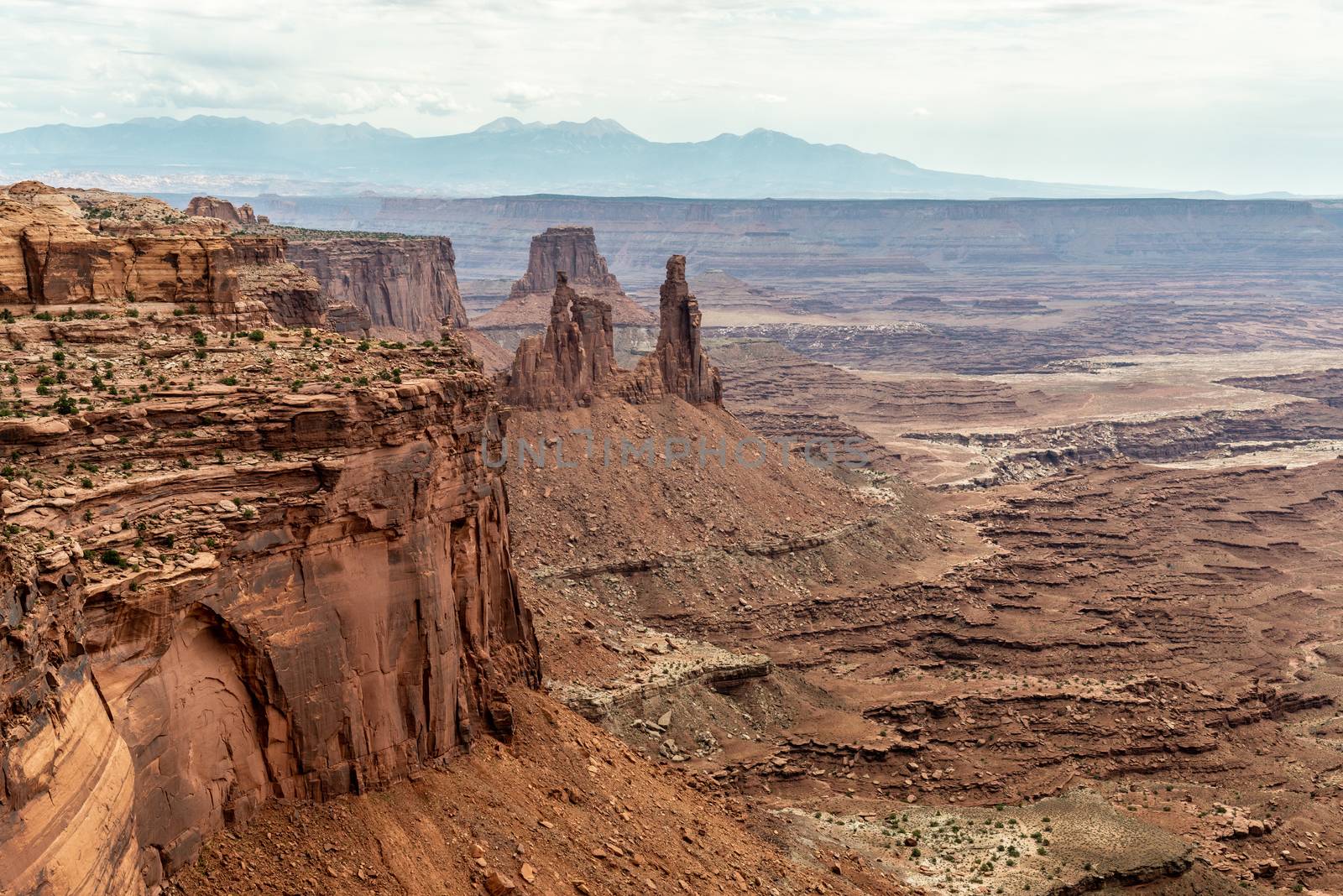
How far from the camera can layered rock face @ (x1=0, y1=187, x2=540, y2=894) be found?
76.6 feet

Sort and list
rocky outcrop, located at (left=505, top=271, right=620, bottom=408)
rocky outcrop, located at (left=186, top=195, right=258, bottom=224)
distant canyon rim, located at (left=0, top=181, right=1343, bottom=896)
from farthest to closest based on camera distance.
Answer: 1. rocky outcrop, located at (left=186, top=195, right=258, bottom=224)
2. rocky outcrop, located at (left=505, top=271, right=620, bottom=408)
3. distant canyon rim, located at (left=0, top=181, right=1343, bottom=896)

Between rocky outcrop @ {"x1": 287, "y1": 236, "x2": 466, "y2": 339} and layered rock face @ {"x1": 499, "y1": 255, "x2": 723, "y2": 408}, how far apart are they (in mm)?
36763

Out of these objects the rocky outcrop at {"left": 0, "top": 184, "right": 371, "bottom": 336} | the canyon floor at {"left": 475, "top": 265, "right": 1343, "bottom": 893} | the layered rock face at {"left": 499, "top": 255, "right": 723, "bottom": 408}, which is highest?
the rocky outcrop at {"left": 0, "top": 184, "right": 371, "bottom": 336}

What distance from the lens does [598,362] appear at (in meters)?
97.1

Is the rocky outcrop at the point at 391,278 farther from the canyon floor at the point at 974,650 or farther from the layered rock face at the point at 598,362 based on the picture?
the canyon floor at the point at 974,650

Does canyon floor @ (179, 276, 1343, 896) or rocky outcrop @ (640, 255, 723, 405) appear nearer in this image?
canyon floor @ (179, 276, 1343, 896)

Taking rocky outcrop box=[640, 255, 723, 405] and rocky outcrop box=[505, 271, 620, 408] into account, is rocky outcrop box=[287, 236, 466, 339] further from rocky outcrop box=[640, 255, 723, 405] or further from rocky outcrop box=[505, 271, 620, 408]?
rocky outcrop box=[505, 271, 620, 408]

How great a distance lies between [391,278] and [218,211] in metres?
28.3

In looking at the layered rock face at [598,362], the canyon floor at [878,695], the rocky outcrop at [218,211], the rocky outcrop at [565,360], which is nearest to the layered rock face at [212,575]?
the canyon floor at [878,695]

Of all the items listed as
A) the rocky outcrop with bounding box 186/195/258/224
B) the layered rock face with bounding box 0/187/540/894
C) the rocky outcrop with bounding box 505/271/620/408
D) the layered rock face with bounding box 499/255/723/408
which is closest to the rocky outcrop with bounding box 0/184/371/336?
the layered rock face with bounding box 0/187/540/894

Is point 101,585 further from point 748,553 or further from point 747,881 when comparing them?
point 748,553

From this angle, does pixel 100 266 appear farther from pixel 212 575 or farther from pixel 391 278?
pixel 391 278

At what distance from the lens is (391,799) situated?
111 ft

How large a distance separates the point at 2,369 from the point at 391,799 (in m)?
12.3
